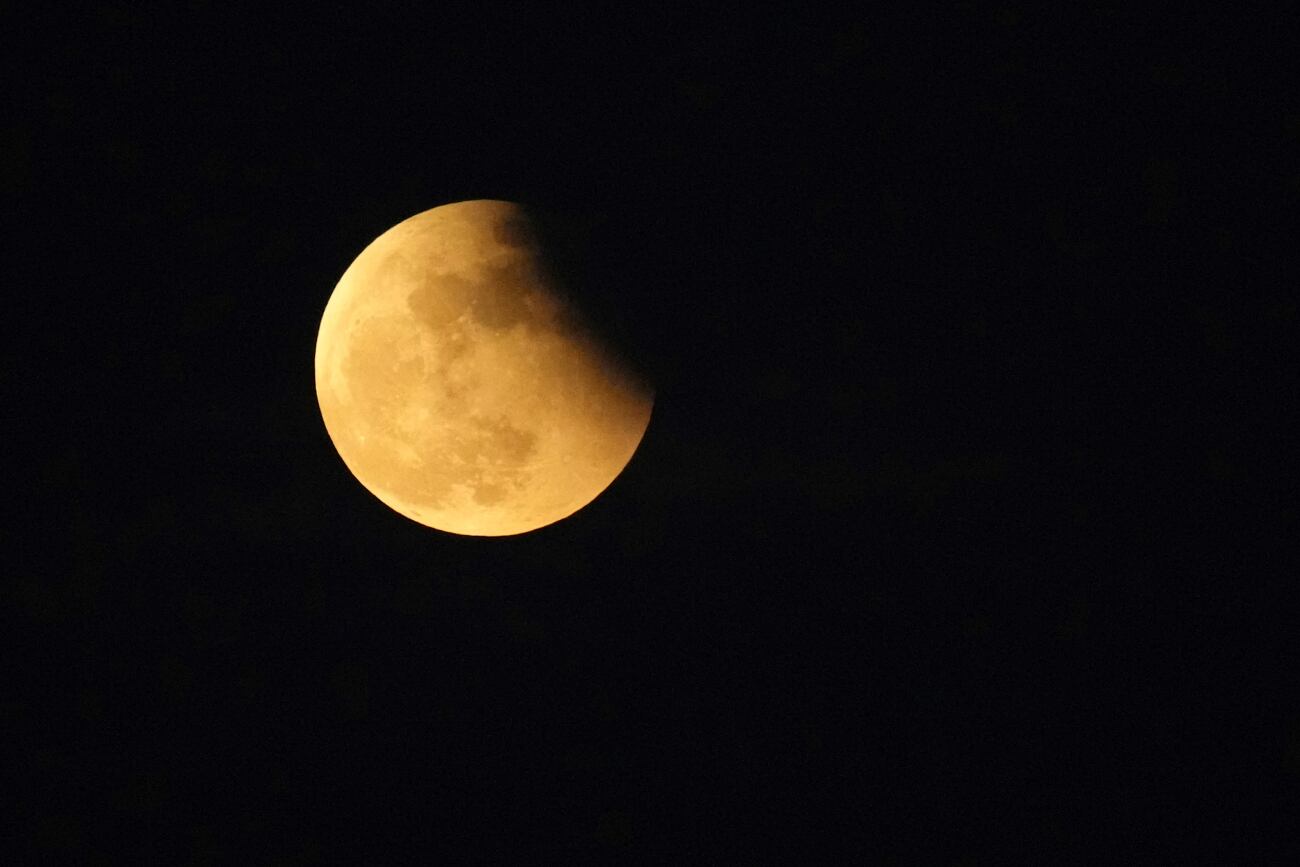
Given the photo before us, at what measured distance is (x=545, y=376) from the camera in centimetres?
318

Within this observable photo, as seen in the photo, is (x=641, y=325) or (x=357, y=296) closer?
(x=357, y=296)

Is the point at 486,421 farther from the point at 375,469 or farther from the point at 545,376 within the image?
the point at 375,469

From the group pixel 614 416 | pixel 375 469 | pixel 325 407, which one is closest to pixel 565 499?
pixel 614 416

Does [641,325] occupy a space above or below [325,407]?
above

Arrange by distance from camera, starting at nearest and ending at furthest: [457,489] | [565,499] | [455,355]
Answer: [455,355] → [457,489] → [565,499]

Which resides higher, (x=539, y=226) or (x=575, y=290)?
(x=539, y=226)

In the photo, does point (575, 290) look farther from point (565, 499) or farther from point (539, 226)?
point (565, 499)

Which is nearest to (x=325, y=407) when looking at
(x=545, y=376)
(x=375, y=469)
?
(x=375, y=469)

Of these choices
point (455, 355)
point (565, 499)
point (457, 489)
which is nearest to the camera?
point (455, 355)

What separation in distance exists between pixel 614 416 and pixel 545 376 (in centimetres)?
43

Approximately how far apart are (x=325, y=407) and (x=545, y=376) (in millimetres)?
1127

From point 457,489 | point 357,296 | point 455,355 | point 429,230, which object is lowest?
point 457,489

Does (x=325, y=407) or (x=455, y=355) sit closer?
(x=455, y=355)

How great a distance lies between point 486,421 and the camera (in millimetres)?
3127
